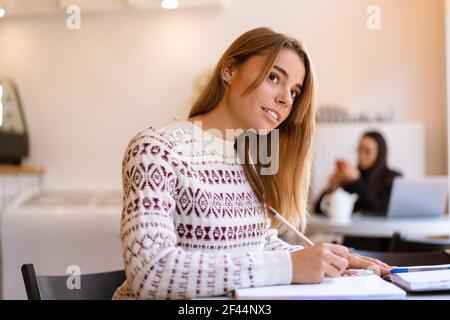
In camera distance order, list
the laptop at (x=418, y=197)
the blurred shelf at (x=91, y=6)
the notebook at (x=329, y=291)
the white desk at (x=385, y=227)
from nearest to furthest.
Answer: the notebook at (x=329, y=291) → the blurred shelf at (x=91, y=6) → the white desk at (x=385, y=227) → the laptop at (x=418, y=197)

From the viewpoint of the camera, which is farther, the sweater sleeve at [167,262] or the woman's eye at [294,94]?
the woman's eye at [294,94]

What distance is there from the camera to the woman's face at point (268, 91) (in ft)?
3.15

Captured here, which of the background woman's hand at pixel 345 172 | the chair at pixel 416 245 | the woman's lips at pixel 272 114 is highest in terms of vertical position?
the woman's lips at pixel 272 114

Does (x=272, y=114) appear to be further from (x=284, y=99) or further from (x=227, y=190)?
(x=227, y=190)

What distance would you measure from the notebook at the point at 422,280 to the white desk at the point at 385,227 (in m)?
1.41

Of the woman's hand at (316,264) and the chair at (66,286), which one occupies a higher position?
the woman's hand at (316,264)

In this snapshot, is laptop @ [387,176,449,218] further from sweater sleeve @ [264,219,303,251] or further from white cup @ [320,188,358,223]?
sweater sleeve @ [264,219,303,251]

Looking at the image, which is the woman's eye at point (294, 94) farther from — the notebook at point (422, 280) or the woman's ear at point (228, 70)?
the notebook at point (422, 280)

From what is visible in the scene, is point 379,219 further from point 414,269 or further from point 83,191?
point 414,269

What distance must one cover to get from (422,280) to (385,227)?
154 centimetres

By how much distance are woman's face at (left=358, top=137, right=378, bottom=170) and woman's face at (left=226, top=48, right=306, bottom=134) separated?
7.12 ft

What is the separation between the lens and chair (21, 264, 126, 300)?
1.02m

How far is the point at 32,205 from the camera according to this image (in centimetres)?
208

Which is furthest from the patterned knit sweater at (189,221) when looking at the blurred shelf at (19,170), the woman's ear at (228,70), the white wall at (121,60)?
the blurred shelf at (19,170)
